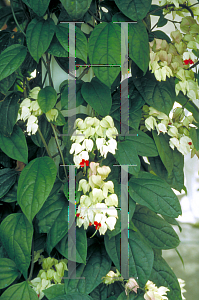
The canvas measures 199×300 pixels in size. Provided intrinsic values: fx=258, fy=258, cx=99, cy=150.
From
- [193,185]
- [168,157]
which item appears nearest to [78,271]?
[168,157]

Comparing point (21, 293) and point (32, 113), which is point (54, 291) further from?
point (32, 113)

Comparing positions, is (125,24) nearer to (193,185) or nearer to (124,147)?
(124,147)

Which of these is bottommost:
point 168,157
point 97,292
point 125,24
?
point 97,292

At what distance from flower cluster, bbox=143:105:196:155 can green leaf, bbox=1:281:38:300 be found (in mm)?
613

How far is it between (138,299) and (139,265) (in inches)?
4.3

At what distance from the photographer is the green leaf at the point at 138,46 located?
727mm

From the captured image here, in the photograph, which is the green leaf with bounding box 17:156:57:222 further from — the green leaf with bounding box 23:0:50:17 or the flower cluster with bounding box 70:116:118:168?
the green leaf with bounding box 23:0:50:17

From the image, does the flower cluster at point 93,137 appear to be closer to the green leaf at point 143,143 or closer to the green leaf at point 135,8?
the green leaf at point 143,143

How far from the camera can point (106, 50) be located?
0.71 metres

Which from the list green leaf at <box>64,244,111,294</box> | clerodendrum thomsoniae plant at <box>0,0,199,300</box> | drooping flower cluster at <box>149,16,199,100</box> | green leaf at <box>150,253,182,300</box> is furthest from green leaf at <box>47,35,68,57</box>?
green leaf at <box>150,253,182,300</box>

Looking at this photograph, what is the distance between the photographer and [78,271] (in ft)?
2.59

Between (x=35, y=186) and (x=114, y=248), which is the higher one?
(x=35, y=186)

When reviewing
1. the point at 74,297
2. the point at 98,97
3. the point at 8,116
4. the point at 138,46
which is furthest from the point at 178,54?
the point at 74,297

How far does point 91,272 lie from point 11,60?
0.67 m
